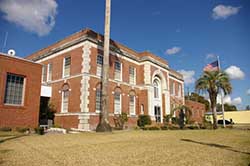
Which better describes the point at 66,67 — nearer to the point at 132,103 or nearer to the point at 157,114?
the point at 132,103

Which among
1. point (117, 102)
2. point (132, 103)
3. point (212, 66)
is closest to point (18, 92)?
point (117, 102)

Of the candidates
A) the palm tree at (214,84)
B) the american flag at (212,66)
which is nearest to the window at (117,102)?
the palm tree at (214,84)

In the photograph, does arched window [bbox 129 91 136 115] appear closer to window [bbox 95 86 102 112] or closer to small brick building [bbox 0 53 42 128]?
window [bbox 95 86 102 112]

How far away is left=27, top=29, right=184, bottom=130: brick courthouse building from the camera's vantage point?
69.2 feet

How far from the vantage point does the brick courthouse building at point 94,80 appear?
69.2ft

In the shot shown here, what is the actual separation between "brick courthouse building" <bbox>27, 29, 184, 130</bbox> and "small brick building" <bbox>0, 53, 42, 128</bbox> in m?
3.74

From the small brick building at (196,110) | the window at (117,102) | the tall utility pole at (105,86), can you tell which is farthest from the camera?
the small brick building at (196,110)

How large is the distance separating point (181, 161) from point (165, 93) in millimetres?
26456

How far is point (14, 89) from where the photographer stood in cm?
1806

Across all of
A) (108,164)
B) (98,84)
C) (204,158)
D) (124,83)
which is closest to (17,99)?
(98,84)

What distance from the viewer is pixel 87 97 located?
20.6 meters

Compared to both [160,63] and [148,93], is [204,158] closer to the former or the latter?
[148,93]

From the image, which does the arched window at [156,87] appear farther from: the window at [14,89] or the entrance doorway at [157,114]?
the window at [14,89]

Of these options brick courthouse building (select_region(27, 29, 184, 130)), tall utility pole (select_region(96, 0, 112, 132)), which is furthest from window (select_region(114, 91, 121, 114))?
tall utility pole (select_region(96, 0, 112, 132))
